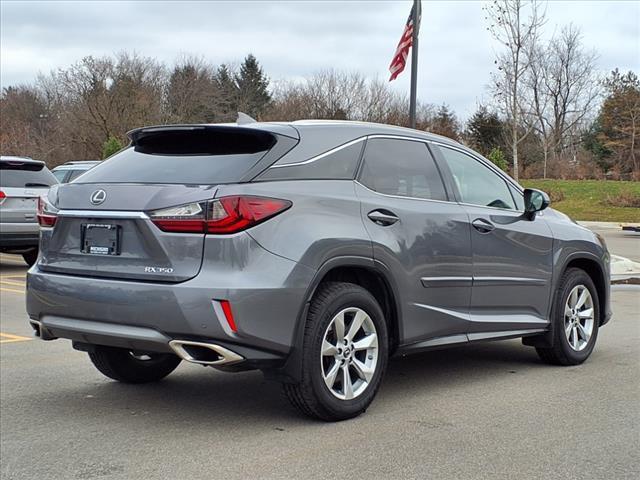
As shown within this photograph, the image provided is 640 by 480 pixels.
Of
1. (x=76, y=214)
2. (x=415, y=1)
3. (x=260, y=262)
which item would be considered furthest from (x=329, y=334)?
(x=415, y=1)

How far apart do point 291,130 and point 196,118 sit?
4778cm

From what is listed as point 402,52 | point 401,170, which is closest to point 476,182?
point 401,170

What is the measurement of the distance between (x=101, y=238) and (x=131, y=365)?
1.39 meters

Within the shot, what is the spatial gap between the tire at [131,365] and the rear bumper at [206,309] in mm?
1004

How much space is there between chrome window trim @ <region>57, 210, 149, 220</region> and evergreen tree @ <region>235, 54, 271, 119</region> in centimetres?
5469

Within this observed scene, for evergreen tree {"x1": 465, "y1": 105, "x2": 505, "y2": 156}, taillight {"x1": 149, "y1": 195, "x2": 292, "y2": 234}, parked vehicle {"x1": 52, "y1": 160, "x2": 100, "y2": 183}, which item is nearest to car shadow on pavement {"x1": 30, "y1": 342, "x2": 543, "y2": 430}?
taillight {"x1": 149, "y1": 195, "x2": 292, "y2": 234}

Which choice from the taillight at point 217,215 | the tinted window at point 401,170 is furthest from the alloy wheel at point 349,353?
the tinted window at point 401,170

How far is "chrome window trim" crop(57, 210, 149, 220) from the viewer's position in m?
4.41

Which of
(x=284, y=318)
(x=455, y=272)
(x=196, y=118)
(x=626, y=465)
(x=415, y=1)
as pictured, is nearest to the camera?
(x=626, y=465)

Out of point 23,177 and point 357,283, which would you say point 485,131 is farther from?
point 357,283

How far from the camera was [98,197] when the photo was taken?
15.2 feet

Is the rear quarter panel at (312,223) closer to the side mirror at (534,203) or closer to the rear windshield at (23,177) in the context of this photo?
the side mirror at (534,203)

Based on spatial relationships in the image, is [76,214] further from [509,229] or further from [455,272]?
[509,229]

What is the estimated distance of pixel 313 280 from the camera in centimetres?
445
